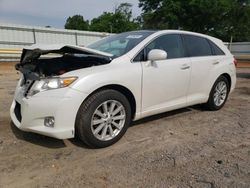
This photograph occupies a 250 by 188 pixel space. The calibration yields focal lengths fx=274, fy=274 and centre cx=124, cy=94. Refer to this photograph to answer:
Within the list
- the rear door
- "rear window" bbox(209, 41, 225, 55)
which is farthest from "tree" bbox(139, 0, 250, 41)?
the rear door

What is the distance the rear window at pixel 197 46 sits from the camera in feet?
16.1

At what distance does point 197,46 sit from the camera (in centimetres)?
511

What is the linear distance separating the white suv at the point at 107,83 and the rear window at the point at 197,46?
0.02 metres

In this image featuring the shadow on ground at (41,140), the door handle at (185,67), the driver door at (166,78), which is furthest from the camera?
the door handle at (185,67)

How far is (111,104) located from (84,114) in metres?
0.43

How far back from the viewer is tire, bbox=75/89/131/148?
3.41m

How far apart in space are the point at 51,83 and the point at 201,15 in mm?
38307

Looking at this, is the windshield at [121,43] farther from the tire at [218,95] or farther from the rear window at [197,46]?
the tire at [218,95]

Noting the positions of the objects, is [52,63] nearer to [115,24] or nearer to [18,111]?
[18,111]

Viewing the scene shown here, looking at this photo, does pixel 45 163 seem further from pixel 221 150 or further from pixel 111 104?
pixel 221 150

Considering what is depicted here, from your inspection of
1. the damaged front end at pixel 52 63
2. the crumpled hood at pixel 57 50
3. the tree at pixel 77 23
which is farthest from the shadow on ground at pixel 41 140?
the tree at pixel 77 23

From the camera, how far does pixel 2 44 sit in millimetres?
16984

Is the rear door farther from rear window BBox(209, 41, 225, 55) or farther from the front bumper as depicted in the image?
the front bumper

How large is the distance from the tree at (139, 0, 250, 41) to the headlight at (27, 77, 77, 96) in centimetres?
3537
